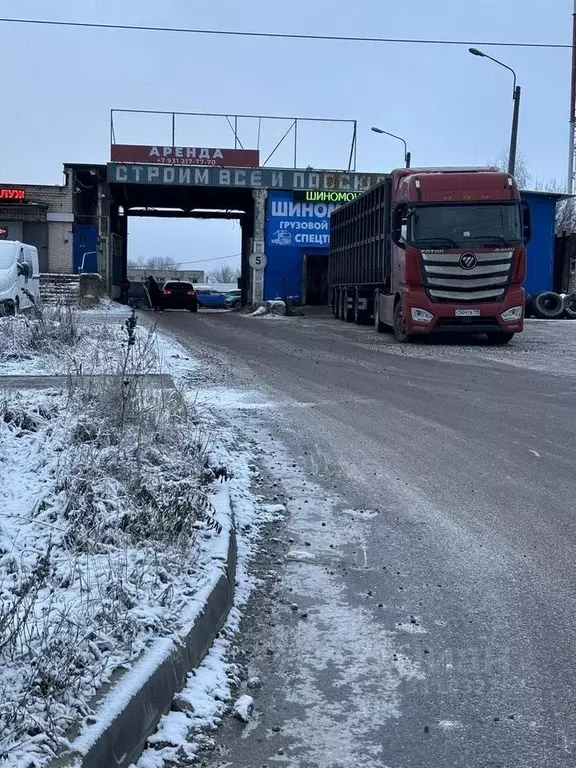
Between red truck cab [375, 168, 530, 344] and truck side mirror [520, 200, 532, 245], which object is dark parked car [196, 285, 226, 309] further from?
truck side mirror [520, 200, 532, 245]

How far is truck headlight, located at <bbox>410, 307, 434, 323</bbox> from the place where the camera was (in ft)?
62.3

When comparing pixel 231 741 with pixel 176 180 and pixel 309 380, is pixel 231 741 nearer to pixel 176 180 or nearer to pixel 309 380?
pixel 309 380

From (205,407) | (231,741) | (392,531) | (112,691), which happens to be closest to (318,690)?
(231,741)

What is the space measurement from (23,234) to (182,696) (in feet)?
128

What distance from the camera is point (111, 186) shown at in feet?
133

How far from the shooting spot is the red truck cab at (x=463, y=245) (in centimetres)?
1864

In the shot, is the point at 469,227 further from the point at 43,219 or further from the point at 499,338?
the point at 43,219

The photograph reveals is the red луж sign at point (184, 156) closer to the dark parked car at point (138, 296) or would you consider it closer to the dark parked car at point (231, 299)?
the dark parked car at point (138, 296)

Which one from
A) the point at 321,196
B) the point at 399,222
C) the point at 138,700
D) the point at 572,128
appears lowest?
the point at 138,700

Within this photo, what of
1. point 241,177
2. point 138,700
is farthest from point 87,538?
point 241,177

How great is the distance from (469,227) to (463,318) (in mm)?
1913

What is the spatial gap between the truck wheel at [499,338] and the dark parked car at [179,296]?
22.9 m

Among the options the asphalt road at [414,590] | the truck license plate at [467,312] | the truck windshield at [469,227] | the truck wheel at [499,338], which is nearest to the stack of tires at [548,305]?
the truck wheel at [499,338]

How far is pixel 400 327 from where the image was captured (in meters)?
20.1
